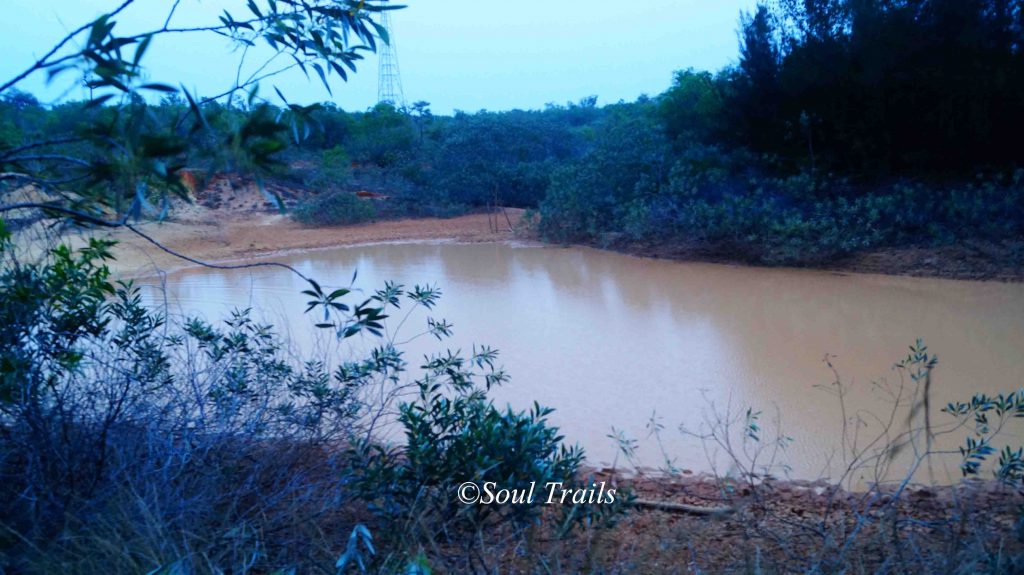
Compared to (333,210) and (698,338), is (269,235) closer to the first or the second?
(333,210)

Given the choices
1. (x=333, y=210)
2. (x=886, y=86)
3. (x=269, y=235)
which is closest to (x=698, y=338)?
(x=886, y=86)

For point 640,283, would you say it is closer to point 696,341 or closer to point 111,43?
point 696,341

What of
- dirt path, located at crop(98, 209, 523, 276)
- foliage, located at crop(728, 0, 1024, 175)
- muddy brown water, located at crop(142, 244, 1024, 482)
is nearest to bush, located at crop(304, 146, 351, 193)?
dirt path, located at crop(98, 209, 523, 276)

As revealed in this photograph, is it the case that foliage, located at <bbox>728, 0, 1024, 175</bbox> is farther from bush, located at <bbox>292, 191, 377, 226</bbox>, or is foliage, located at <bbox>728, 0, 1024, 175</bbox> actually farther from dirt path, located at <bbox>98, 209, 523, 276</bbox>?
bush, located at <bbox>292, 191, 377, 226</bbox>

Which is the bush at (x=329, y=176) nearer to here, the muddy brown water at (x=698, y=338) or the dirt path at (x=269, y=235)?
the dirt path at (x=269, y=235)

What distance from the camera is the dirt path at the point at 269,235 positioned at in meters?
14.3

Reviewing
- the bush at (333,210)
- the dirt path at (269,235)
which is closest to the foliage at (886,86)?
the dirt path at (269,235)

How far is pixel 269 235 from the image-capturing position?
17.7 m

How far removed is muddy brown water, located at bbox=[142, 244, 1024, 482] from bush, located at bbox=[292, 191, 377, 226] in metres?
6.21

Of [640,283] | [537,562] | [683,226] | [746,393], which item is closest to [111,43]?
[537,562]

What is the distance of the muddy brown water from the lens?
5.47 meters

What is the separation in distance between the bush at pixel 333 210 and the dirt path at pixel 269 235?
0.30 m

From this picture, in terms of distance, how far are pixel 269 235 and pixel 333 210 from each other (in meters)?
2.19

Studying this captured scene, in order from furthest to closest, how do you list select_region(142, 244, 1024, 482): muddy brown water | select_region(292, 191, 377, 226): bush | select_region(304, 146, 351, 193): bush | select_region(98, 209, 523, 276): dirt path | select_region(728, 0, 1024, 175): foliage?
select_region(304, 146, 351, 193): bush → select_region(292, 191, 377, 226): bush → select_region(98, 209, 523, 276): dirt path → select_region(728, 0, 1024, 175): foliage → select_region(142, 244, 1024, 482): muddy brown water
